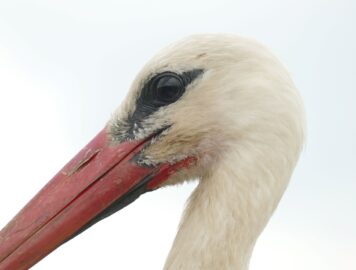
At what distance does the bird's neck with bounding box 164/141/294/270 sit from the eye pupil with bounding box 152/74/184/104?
0.53m

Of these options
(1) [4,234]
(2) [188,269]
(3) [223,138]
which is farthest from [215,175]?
(1) [4,234]

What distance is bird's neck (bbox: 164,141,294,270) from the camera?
466 cm

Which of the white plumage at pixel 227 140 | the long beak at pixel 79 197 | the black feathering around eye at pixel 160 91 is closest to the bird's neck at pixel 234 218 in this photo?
the white plumage at pixel 227 140

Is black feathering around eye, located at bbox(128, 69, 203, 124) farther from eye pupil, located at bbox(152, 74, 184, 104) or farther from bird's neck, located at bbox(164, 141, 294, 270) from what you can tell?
bird's neck, located at bbox(164, 141, 294, 270)

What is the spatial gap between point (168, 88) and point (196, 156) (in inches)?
17.0

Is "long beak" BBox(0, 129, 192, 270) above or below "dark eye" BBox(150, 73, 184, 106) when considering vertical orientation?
below

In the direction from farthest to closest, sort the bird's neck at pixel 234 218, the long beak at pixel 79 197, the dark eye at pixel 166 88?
the dark eye at pixel 166 88 < the long beak at pixel 79 197 < the bird's neck at pixel 234 218

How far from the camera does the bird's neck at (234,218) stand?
4656 mm

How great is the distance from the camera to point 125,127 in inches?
201

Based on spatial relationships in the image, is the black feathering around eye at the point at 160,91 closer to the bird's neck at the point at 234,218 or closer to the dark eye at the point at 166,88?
the dark eye at the point at 166,88

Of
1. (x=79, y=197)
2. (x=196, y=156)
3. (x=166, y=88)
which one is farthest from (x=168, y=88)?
(x=79, y=197)

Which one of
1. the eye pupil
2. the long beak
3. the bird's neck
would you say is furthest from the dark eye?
the bird's neck

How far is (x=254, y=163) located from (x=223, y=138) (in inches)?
10.7

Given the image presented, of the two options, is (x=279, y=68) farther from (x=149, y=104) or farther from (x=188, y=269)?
(x=188, y=269)
